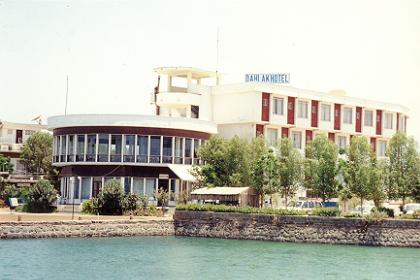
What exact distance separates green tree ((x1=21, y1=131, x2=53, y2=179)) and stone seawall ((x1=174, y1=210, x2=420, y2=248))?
41.7 meters

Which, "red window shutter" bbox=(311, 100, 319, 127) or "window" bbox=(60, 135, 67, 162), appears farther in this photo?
"red window shutter" bbox=(311, 100, 319, 127)

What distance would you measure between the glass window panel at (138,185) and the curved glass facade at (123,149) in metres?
1.98

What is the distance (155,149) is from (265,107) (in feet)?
43.4

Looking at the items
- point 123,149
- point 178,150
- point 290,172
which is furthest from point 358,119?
point 123,149

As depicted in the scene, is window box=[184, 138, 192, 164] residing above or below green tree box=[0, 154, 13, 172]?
above

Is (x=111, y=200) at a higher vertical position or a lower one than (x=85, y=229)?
higher

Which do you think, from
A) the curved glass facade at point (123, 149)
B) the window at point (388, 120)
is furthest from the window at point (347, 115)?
the curved glass facade at point (123, 149)

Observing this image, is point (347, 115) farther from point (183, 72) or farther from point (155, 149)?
point (155, 149)

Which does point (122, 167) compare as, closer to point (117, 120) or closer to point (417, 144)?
point (117, 120)

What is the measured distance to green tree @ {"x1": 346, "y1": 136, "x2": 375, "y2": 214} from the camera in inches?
2494

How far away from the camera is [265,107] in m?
80.6

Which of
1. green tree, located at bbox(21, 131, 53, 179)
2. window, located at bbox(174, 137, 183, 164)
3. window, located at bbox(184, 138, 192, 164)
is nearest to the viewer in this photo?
window, located at bbox(174, 137, 183, 164)

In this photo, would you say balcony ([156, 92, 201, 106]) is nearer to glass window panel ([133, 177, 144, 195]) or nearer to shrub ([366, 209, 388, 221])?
glass window panel ([133, 177, 144, 195])

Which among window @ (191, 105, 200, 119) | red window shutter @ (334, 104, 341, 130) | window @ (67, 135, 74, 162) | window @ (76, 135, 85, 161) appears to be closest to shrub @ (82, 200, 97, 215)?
window @ (76, 135, 85, 161)
